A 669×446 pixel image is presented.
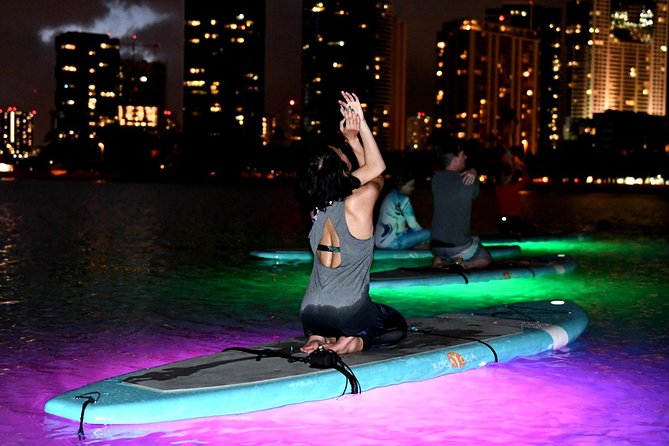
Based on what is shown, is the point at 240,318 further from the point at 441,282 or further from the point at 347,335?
the point at 347,335

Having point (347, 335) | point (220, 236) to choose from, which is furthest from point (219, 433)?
point (220, 236)

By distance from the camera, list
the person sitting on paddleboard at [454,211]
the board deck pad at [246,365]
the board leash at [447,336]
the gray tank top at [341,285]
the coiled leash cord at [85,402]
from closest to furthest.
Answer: the coiled leash cord at [85,402] → the board deck pad at [246,365] → the gray tank top at [341,285] → the board leash at [447,336] → the person sitting on paddleboard at [454,211]

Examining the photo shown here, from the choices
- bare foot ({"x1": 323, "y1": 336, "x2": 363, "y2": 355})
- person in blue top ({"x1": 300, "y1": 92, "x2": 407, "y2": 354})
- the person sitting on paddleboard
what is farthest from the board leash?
the person sitting on paddleboard

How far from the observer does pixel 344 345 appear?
7855 millimetres

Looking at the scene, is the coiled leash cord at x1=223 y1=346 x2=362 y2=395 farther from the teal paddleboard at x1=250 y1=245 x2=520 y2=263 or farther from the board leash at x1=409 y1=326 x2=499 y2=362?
the teal paddleboard at x1=250 y1=245 x2=520 y2=263

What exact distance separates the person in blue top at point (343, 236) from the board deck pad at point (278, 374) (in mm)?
266

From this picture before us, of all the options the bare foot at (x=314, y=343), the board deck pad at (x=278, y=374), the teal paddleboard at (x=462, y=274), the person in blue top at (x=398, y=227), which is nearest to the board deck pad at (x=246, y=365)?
the board deck pad at (x=278, y=374)

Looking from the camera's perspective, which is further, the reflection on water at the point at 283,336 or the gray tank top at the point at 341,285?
the gray tank top at the point at 341,285

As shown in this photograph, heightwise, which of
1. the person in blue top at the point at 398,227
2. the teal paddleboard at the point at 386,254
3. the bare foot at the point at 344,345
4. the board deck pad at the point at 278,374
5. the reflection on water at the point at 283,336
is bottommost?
the reflection on water at the point at 283,336

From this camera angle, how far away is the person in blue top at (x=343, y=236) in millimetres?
7598

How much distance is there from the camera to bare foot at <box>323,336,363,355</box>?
7825mm

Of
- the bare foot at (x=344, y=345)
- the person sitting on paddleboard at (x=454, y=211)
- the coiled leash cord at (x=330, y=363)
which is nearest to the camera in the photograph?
the coiled leash cord at (x=330, y=363)

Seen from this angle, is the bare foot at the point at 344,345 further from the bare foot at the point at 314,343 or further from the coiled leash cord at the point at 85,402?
the coiled leash cord at the point at 85,402

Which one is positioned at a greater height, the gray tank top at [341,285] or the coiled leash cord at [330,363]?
the gray tank top at [341,285]
